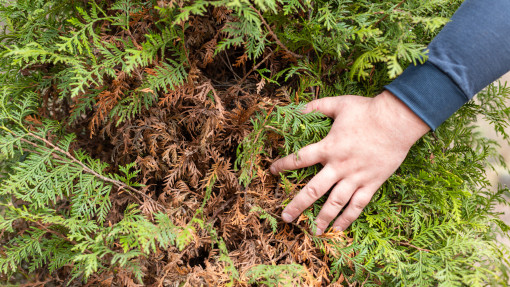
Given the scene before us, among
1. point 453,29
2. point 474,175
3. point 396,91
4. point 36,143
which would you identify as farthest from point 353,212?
point 36,143

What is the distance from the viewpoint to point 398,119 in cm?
128

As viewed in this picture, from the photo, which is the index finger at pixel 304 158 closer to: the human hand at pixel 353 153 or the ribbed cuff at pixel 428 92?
the human hand at pixel 353 153

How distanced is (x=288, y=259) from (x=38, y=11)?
1388mm

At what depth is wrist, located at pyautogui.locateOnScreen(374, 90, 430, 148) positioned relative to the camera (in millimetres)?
1275

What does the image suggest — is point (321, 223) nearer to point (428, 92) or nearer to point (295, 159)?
point (295, 159)

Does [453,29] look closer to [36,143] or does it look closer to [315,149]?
[315,149]

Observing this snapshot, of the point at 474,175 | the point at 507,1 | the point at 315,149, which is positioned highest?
the point at 507,1

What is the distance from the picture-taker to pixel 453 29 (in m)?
1.24

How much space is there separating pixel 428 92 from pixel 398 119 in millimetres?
145

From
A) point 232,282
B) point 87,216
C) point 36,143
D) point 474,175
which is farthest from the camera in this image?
point 474,175

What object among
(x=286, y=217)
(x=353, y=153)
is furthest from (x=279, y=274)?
(x=353, y=153)

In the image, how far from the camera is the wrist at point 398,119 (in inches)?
50.2

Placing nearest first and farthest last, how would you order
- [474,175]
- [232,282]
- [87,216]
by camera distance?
[232,282] < [87,216] < [474,175]

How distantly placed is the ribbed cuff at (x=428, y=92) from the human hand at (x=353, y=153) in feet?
0.09
